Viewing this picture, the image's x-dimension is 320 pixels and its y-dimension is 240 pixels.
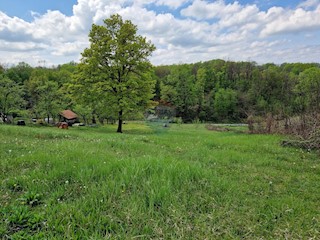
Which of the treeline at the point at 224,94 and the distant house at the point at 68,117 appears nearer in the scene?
the distant house at the point at 68,117

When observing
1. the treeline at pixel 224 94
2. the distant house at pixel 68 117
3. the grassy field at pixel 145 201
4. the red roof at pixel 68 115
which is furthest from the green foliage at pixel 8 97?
the grassy field at pixel 145 201

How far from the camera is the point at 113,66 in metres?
23.1

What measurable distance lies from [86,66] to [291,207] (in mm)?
21030

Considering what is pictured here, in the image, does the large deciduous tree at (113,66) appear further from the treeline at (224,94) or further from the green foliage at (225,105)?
the green foliage at (225,105)

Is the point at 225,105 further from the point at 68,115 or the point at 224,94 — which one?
the point at 68,115

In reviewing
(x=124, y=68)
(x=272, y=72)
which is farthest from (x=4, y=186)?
(x=272, y=72)

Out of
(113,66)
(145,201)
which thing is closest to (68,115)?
(113,66)

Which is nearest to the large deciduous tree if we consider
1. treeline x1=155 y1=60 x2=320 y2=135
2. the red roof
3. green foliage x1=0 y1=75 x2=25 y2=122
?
green foliage x1=0 y1=75 x2=25 y2=122

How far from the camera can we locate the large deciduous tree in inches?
875

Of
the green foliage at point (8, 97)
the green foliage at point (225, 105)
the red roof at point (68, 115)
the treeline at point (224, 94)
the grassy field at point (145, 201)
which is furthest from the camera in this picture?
the green foliage at point (225, 105)

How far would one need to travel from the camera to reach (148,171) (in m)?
4.77

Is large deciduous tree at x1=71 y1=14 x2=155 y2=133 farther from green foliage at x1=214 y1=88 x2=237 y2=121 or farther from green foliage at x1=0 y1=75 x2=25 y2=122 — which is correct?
green foliage at x1=214 y1=88 x2=237 y2=121

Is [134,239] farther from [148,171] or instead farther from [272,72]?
[272,72]

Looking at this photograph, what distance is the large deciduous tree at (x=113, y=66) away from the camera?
22234 millimetres
